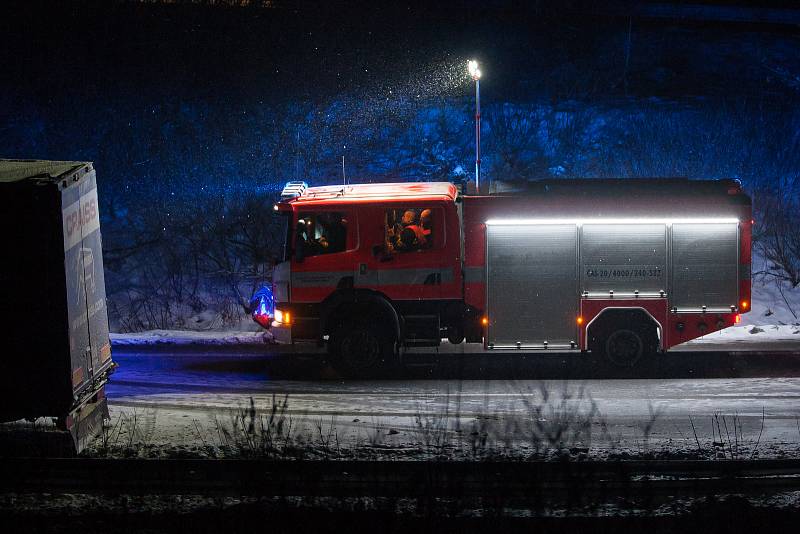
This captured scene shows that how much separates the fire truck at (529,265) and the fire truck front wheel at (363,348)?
3 cm

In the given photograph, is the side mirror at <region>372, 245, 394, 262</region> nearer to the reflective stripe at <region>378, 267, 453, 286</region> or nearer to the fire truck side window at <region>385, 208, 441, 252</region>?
the fire truck side window at <region>385, 208, 441, 252</region>

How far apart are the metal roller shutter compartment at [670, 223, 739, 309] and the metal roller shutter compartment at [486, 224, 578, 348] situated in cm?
157

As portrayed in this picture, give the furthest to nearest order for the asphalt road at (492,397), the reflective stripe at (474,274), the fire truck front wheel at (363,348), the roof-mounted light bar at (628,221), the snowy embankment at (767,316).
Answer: the snowy embankment at (767,316) < the fire truck front wheel at (363,348) < the reflective stripe at (474,274) < the roof-mounted light bar at (628,221) < the asphalt road at (492,397)

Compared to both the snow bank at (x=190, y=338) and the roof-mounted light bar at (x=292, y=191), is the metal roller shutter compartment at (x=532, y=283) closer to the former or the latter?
the roof-mounted light bar at (x=292, y=191)

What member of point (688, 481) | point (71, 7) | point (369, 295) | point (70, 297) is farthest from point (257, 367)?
point (71, 7)

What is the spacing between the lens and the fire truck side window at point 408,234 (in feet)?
46.2

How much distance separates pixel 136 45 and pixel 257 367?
76.0 feet

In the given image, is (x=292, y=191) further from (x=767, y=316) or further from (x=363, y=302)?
(x=767, y=316)

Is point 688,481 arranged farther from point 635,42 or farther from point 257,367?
point 635,42

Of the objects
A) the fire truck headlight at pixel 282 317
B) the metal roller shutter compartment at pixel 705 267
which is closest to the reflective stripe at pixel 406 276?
the fire truck headlight at pixel 282 317

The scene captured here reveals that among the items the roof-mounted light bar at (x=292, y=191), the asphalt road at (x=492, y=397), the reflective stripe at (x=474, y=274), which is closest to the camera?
the asphalt road at (x=492, y=397)

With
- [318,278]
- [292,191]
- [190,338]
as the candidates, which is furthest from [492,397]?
[190,338]

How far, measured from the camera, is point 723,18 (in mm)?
35438

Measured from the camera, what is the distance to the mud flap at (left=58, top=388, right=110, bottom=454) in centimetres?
959
